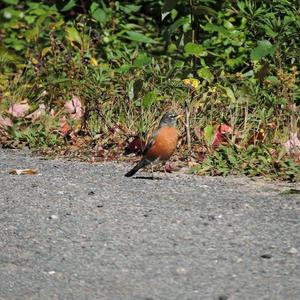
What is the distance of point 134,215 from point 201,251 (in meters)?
0.98

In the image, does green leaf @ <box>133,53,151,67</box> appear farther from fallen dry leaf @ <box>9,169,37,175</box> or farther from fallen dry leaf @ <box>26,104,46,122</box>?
fallen dry leaf @ <box>9,169,37,175</box>

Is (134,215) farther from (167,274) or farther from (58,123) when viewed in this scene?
(58,123)

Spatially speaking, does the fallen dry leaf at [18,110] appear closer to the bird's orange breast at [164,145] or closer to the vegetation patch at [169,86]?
the vegetation patch at [169,86]

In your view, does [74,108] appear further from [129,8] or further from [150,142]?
[129,8]

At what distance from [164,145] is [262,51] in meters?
1.78

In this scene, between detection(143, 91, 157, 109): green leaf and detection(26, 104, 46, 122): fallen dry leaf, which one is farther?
detection(26, 104, 46, 122): fallen dry leaf

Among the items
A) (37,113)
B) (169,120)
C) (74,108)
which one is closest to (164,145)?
(169,120)

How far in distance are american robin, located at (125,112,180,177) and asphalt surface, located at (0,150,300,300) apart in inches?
7.6

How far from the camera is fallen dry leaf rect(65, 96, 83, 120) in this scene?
10.4 metres

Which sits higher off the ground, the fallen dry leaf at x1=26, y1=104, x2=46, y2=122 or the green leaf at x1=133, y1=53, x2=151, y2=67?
the green leaf at x1=133, y1=53, x2=151, y2=67

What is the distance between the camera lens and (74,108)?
10.4 meters

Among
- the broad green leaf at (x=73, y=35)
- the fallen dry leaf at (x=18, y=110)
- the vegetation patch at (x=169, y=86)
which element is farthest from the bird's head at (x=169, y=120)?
the broad green leaf at (x=73, y=35)

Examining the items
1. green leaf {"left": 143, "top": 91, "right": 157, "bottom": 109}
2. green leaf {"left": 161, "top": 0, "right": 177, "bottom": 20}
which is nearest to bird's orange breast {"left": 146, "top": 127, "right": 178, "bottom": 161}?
green leaf {"left": 143, "top": 91, "right": 157, "bottom": 109}

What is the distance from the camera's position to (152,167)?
8.74 meters
